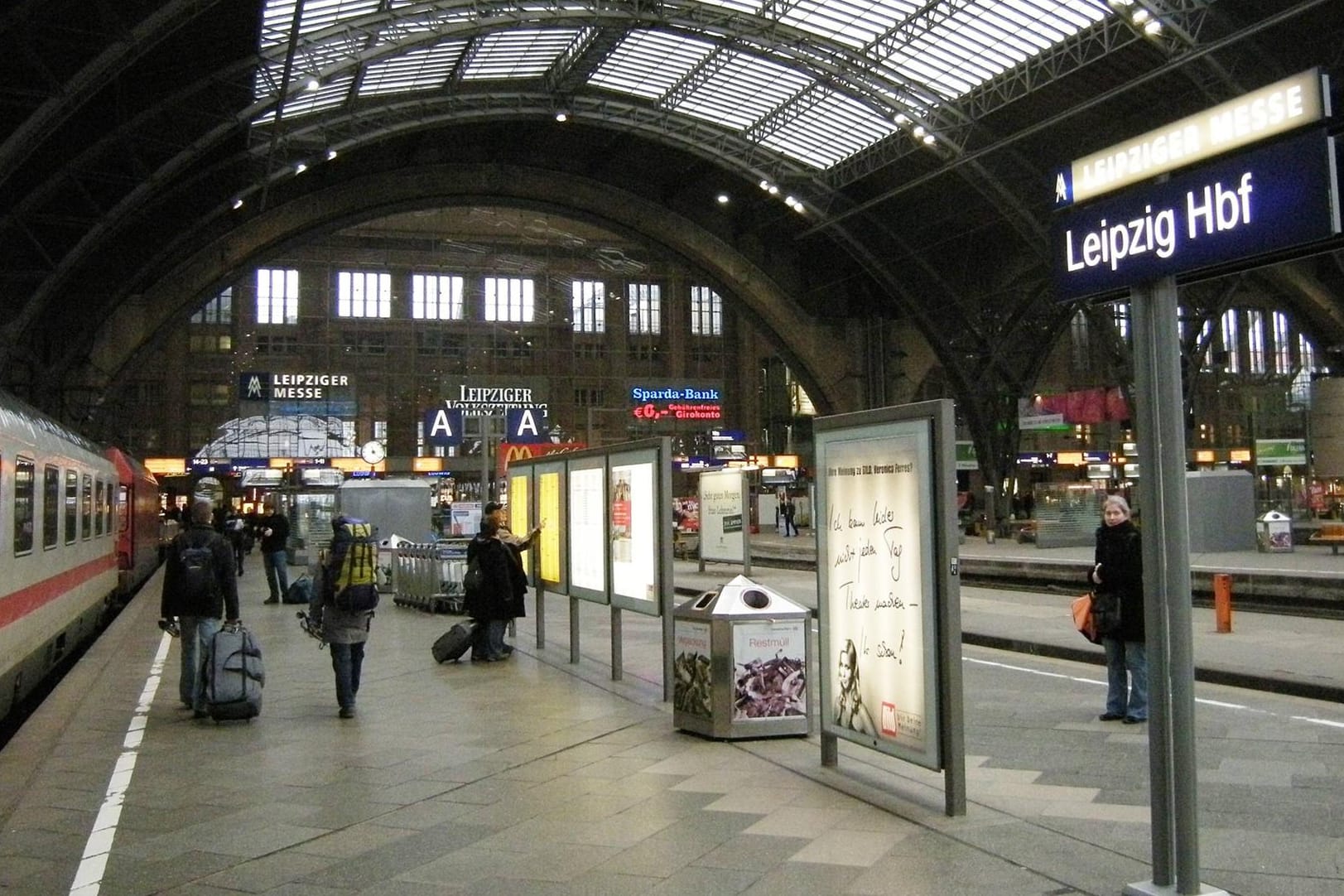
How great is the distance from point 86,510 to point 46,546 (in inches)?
153

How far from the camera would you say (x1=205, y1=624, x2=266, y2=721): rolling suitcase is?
9016 mm

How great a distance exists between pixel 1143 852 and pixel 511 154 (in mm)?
39182

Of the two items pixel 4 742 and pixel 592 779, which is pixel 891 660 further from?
pixel 4 742

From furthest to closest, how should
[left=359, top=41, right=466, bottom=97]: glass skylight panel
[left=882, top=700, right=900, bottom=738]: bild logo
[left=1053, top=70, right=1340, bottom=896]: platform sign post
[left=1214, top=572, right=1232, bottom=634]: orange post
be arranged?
[left=359, top=41, right=466, bottom=97]: glass skylight panel
[left=1214, top=572, right=1232, bottom=634]: orange post
[left=882, top=700, right=900, bottom=738]: bild logo
[left=1053, top=70, right=1340, bottom=896]: platform sign post

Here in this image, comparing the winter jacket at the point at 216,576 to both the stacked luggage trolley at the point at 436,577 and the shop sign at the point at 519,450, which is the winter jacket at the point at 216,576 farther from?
the shop sign at the point at 519,450

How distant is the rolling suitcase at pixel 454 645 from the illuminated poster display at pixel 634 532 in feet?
6.91

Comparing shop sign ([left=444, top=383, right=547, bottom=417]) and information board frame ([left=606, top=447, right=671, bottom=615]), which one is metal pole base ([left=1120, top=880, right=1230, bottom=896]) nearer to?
information board frame ([left=606, top=447, right=671, bottom=615])

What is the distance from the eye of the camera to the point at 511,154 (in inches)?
1649

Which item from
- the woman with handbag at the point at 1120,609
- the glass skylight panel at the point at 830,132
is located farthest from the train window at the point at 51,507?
the glass skylight panel at the point at 830,132

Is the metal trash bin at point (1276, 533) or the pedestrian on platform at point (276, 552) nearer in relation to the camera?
the pedestrian on platform at point (276, 552)

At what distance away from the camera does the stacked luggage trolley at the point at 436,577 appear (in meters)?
18.4

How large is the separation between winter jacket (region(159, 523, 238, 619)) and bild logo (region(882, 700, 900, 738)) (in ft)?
18.0

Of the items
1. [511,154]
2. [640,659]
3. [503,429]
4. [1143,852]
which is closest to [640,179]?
[511,154]

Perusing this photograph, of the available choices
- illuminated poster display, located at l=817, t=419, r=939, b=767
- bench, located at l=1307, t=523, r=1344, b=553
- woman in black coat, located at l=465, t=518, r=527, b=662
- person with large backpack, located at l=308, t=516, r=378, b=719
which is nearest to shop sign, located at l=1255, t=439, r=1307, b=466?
bench, located at l=1307, t=523, r=1344, b=553
